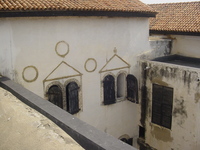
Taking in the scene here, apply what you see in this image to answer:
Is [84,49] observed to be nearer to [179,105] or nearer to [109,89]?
[109,89]

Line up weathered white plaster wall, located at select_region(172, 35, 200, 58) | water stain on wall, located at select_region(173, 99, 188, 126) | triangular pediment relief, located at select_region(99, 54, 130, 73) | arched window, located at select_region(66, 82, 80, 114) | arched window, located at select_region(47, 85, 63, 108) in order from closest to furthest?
1. arched window, located at select_region(47, 85, 63, 108)
2. arched window, located at select_region(66, 82, 80, 114)
3. water stain on wall, located at select_region(173, 99, 188, 126)
4. triangular pediment relief, located at select_region(99, 54, 130, 73)
5. weathered white plaster wall, located at select_region(172, 35, 200, 58)

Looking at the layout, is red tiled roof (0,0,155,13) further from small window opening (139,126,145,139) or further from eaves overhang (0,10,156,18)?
small window opening (139,126,145,139)

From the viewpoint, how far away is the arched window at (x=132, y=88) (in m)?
11.3

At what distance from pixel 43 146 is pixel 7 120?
4.73 feet

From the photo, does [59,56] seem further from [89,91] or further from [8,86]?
[8,86]

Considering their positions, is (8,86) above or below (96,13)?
below

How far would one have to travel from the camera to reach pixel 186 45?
12.7 metres

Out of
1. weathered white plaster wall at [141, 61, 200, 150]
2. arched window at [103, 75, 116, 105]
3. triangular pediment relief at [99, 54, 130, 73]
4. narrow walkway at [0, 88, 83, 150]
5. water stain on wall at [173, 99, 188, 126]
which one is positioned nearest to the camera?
narrow walkway at [0, 88, 83, 150]

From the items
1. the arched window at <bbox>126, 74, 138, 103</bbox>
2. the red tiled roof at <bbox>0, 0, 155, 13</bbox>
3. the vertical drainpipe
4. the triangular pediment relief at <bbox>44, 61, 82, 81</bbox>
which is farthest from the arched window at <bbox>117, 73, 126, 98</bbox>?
the red tiled roof at <bbox>0, 0, 155, 13</bbox>

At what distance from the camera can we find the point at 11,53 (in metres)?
8.07

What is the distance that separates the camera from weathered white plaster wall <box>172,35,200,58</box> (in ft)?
40.1

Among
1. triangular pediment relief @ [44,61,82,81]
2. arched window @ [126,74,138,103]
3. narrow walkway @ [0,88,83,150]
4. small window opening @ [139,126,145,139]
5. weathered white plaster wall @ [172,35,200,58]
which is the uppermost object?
weathered white plaster wall @ [172,35,200,58]

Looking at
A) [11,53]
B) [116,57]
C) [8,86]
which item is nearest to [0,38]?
[11,53]

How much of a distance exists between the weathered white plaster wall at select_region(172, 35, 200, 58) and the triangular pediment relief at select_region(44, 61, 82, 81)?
6560 mm
